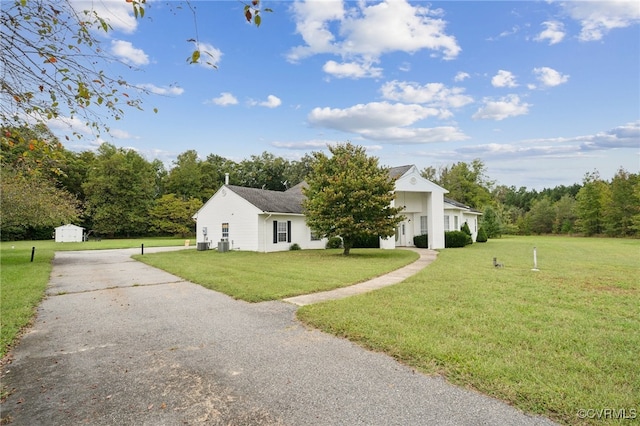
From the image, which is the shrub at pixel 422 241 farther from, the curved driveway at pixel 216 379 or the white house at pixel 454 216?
the curved driveway at pixel 216 379

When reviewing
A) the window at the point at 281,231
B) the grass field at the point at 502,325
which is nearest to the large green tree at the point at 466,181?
the window at the point at 281,231

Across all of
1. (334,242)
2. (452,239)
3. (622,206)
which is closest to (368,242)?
(334,242)

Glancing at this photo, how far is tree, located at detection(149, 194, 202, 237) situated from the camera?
142 feet

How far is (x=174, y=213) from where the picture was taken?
43.1 metres

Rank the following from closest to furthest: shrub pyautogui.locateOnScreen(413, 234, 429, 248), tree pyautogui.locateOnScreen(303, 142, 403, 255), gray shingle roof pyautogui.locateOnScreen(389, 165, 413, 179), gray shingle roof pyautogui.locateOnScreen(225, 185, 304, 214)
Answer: tree pyautogui.locateOnScreen(303, 142, 403, 255) → gray shingle roof pyautogui.locateOnScreen(225, 185, 304, 214) → gray shingle roof pyautogui.locateOnScreen(389, 165, 413, 179) → shrub pyautogui.locateOnScreen(413, 234, 429, 248)

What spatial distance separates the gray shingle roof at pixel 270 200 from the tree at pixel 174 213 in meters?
22.2

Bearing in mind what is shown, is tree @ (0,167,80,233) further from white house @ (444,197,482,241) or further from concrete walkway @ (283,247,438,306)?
white house @ (444,197,482,241)

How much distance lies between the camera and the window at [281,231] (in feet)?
72.3

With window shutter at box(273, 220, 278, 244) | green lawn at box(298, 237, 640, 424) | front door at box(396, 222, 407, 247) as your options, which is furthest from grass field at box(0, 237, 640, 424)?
front door at box(396, 222, 407, 247)

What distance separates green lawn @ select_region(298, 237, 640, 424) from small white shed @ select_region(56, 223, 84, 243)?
136ft

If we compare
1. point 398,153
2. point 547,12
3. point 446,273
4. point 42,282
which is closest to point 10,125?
point 42,282

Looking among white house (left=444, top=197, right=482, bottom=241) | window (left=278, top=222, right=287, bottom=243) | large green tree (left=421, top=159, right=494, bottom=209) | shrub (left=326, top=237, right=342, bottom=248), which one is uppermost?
large green tree (left=421, top=159, right=494, bottom=209)

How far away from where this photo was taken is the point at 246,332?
527 cm

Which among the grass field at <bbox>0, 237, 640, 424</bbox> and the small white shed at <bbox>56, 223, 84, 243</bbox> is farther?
the small white shed at <bbox>56, 223, 84, 243</bbox>
